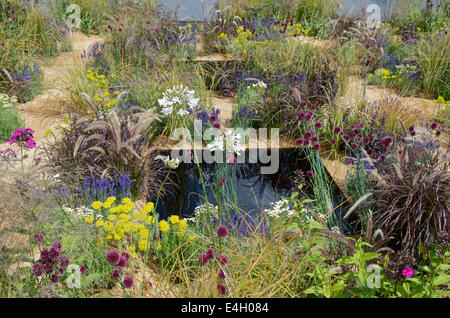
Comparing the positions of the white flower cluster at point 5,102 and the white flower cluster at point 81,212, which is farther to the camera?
the white flower cluster at point 5,102

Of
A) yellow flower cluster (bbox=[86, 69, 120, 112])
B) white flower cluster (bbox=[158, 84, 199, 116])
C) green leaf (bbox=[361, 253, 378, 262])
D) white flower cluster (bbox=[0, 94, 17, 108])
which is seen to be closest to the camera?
green leaf (bbox=[361, 253, 378, 262])

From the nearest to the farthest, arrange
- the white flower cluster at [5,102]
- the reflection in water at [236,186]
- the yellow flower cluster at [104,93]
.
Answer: the reflection in water at [236,186] < the yellow flower cluster at [104,93] < the white flower cluster at [5,102]

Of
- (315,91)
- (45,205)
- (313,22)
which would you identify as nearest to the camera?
(45,205)

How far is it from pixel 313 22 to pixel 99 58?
4.31 metres

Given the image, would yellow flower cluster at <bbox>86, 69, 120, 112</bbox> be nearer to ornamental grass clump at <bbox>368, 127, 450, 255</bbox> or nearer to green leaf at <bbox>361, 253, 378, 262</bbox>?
ornamental grass clump at <bbox>368, 127, 450, 255</bbox>

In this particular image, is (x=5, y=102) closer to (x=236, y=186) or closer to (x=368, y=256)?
(x=236, y=186)

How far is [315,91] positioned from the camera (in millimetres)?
5168

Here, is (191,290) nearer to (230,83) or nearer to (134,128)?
(134,128)

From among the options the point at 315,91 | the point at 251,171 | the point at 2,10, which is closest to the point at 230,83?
the point at 315,91

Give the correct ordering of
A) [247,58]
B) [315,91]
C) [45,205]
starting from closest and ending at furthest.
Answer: [45,205], [315,91], [247,58]

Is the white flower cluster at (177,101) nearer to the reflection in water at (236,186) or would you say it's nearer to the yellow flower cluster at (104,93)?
the reflection in water at (236,186)

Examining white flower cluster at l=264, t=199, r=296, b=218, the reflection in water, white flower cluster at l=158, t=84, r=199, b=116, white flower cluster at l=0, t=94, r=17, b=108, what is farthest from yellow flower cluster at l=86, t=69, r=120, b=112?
white flower cluster at l=264, t=199, r=296, b=218

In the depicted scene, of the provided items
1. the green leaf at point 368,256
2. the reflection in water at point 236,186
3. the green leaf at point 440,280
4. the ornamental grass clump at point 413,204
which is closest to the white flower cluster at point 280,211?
the reflection in water at point 236,186

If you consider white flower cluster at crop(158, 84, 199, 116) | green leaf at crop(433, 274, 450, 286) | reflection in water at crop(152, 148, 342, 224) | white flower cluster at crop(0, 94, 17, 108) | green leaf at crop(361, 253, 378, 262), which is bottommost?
reflection in water at crop(152, 148, 342, 224)
